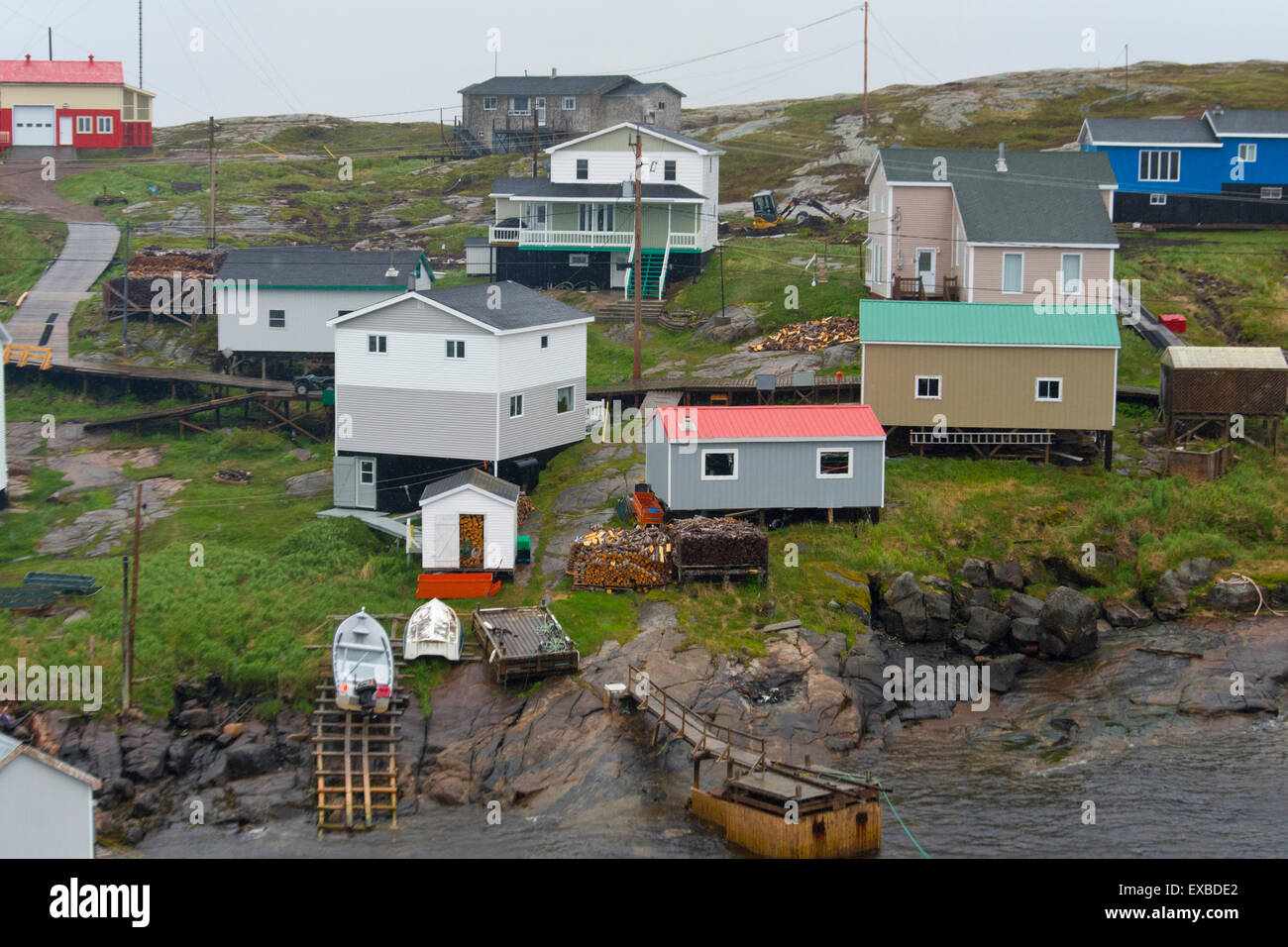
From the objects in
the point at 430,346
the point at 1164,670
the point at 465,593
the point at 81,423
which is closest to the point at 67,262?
the point at 81,423

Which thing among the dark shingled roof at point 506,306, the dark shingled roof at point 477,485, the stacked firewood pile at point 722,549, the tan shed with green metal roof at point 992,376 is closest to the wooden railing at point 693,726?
the stacked firewood pile at point 722,549

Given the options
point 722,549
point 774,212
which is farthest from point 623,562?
point 774,212

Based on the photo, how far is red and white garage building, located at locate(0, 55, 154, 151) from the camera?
9050cm

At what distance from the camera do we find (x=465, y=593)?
37406 mm

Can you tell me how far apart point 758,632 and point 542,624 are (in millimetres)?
5440

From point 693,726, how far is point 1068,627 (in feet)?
38.4

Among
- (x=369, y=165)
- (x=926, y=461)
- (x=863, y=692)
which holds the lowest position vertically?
(x=863, y=692)

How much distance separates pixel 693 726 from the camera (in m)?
31.5

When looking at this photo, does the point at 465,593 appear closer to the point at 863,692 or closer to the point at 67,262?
the point at 863,692

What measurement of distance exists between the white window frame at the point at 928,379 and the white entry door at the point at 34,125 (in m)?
67.3

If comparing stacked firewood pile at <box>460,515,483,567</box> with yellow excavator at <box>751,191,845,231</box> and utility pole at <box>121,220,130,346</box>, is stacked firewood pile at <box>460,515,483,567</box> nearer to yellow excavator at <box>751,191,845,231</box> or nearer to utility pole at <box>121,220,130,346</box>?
utility pole at <box>121,220,130,346</box>

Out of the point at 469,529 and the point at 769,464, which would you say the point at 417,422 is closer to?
the point at 469,529

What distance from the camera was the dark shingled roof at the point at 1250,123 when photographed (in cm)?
6506

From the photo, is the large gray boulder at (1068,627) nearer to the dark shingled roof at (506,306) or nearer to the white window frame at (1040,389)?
the white window frame at (1040,389)
